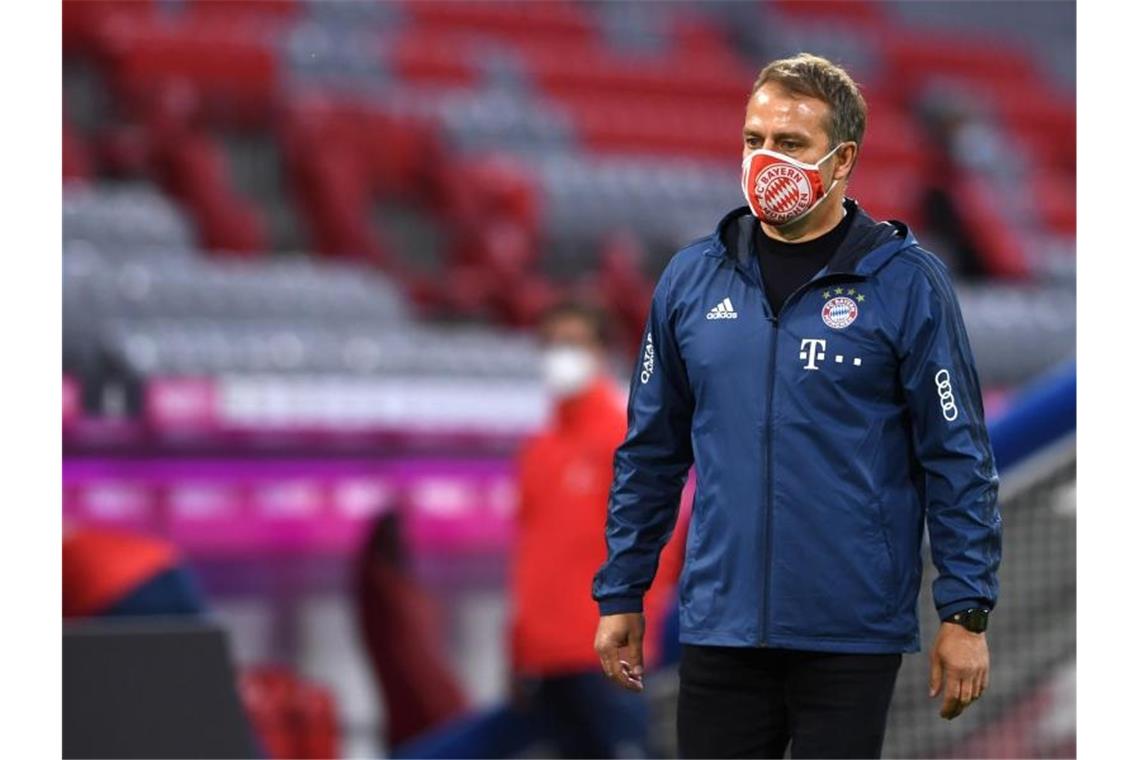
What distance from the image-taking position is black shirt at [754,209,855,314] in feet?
7.27

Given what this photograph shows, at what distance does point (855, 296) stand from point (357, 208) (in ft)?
20.6

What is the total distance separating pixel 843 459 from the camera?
7.05 ft

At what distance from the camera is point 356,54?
966 centimetres

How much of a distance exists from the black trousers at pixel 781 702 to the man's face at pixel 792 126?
0.55 meters

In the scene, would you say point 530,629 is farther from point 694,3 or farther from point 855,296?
point 694,3

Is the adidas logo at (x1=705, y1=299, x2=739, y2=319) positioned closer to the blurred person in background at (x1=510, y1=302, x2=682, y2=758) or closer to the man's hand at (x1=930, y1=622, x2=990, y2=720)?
the man's hand at (x1=930, y1=622, x2=990, y2=720)

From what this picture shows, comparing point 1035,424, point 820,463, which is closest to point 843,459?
point 820,463

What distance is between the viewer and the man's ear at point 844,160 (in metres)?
2.21

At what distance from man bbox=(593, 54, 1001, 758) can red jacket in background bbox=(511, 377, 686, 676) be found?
190cm

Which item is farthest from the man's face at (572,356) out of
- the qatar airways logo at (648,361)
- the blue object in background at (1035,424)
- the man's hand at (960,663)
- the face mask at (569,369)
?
the man's hand at (960,663)

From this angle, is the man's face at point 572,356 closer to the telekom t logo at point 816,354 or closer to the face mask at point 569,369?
the face mask at point 569,369

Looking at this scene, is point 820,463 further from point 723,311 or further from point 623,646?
point 623,646

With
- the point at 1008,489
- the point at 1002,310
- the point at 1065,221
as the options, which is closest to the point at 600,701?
the point at 1008,489

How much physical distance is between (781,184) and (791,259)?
4.0 inches
